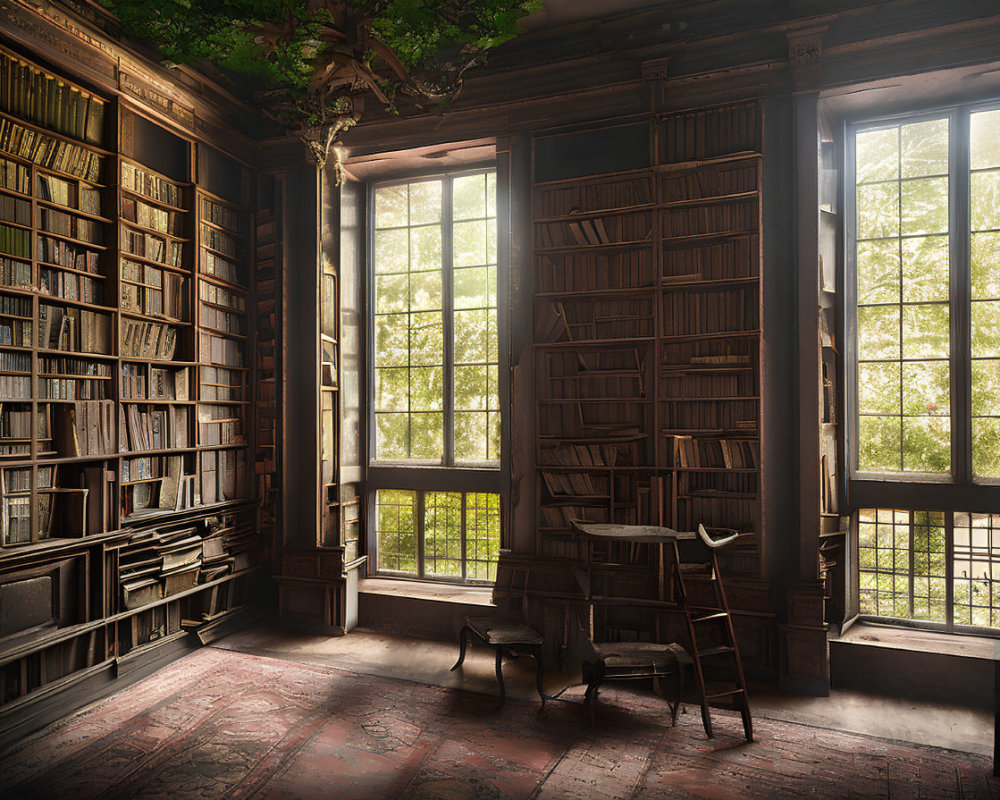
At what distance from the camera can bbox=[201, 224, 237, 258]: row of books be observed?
5.04 metres

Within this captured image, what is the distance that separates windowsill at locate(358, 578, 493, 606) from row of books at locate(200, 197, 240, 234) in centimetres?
323

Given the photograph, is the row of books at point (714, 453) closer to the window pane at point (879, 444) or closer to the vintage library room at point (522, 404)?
the vintage library room at point (522, 404)

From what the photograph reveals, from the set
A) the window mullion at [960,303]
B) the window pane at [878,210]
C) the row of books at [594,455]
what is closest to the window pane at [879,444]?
the window mullion at [960,303]

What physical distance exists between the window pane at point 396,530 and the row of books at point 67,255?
284cm

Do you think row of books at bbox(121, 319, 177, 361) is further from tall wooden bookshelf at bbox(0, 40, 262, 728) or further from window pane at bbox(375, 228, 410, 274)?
window pane at bbox(375, 228, 410, 274)

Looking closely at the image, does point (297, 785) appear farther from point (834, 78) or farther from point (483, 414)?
point (834, 78)

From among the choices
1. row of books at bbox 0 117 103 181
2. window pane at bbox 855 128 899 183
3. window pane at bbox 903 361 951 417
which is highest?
window pane at bbox 855 128 899 183

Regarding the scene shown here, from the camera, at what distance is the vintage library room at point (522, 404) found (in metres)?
3.58

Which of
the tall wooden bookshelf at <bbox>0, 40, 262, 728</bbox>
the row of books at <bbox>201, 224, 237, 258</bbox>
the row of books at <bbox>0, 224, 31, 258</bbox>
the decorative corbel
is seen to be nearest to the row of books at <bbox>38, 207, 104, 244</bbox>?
the tall wooden bookshelf at <bbox>0, 40, 262, 728</bbox>

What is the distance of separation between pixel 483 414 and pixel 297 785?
3.08 meters

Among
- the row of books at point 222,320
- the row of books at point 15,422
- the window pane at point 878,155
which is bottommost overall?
the row of books at point 15,422

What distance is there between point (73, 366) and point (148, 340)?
2.00 feet

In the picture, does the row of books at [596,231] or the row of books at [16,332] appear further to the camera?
the row of books at [596,231]

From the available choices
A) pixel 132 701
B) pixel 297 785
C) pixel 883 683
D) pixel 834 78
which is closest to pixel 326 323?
pixel 132 701
